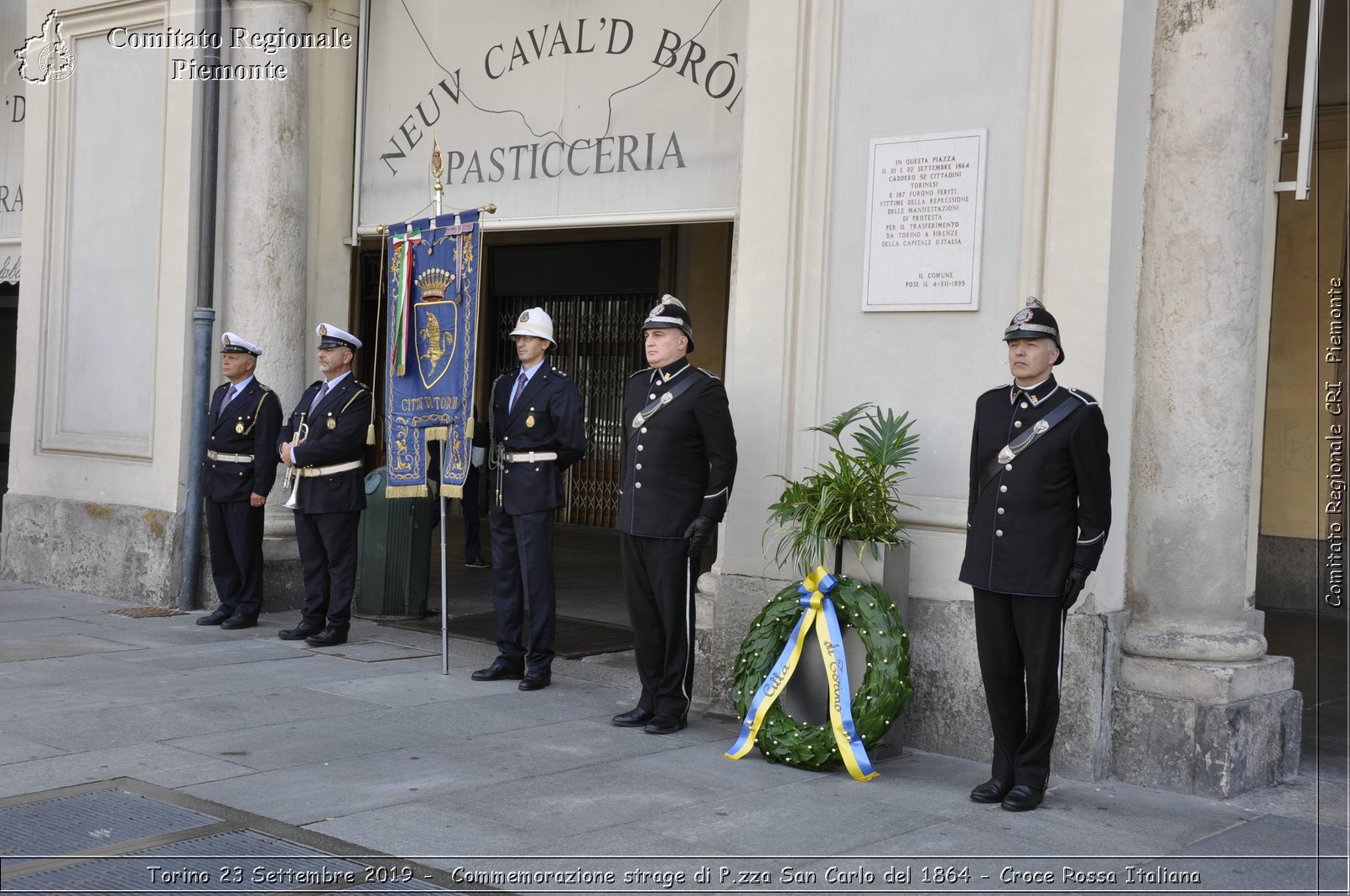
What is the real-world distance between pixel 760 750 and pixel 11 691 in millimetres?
3710

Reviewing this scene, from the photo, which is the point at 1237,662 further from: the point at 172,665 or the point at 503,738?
the point at 172,665

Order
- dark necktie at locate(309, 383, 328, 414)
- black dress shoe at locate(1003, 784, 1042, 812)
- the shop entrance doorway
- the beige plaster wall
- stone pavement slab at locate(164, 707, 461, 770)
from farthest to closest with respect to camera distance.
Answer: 1. the shop entrance doorway
2. the beige plaster wall
3. dark necktie at locate(309, 383, 328, 414)
4. stone pavement slab at locate(164, 707, 461, 770)
5. black dress shoe at locate(1003, 784, 1042, 812)

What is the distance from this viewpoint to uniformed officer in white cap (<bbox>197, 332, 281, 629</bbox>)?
8750mm

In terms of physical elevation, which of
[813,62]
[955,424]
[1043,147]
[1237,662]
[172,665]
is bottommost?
[172,665]

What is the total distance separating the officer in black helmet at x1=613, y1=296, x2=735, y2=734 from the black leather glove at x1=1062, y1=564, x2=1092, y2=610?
1721 millimetres

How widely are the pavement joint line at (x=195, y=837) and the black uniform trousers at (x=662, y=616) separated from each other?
7.12 ft

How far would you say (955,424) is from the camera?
20.3 feet

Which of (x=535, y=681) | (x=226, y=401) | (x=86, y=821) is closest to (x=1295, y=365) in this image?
(x=535, y=681)

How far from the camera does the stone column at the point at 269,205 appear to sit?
9477 millimetres

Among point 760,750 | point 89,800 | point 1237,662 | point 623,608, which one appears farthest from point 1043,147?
point 623,608

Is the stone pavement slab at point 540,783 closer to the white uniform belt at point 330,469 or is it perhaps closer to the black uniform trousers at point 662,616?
the black uniform trousers at point 662,616

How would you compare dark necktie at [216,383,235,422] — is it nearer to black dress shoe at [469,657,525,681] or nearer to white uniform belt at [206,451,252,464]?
white uniform belt at [206,451,252,464]

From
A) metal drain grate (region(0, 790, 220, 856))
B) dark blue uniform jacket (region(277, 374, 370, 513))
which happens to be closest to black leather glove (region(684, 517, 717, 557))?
metal drain grate (region(0, 790, 220, 856))

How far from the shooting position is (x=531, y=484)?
720 cm
